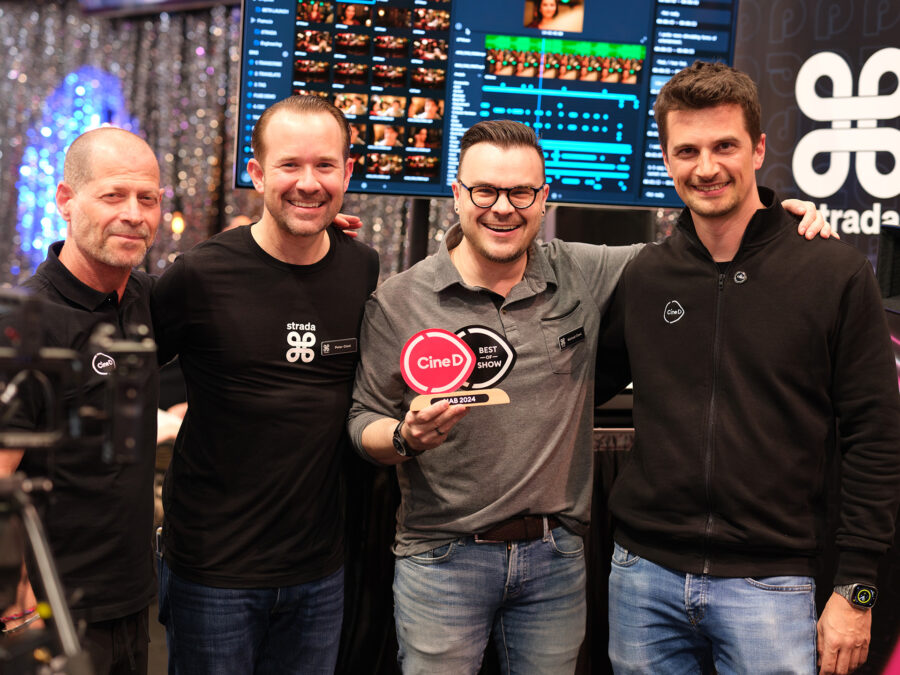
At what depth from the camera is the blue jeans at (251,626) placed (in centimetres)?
193

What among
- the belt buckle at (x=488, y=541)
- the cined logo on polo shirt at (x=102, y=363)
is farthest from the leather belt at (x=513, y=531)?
the cined logo on polo shirt at (x=102, y=363)

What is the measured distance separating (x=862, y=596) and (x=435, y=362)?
979 mm

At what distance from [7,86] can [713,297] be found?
6.10 m

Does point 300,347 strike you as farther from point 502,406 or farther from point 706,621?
point 706,621

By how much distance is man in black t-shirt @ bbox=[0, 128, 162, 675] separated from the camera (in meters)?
1.66

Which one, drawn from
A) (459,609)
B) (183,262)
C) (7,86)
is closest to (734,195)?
(459,609)

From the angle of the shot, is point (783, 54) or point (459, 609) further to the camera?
point (783, 54)

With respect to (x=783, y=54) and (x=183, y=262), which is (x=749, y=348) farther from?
(x=783, y=54)

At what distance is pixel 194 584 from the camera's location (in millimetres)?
1947

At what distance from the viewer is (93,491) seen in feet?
5.55

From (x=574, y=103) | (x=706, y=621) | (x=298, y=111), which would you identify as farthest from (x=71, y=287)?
(x=574, y=103)

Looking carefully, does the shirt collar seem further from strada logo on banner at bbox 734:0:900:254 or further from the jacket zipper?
strada logo on banner at bbox 734:0:900:254

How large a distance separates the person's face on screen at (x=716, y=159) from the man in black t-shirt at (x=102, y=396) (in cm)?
116

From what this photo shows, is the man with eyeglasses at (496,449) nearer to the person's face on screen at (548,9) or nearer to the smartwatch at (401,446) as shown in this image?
the smartwatch at (401,446)
